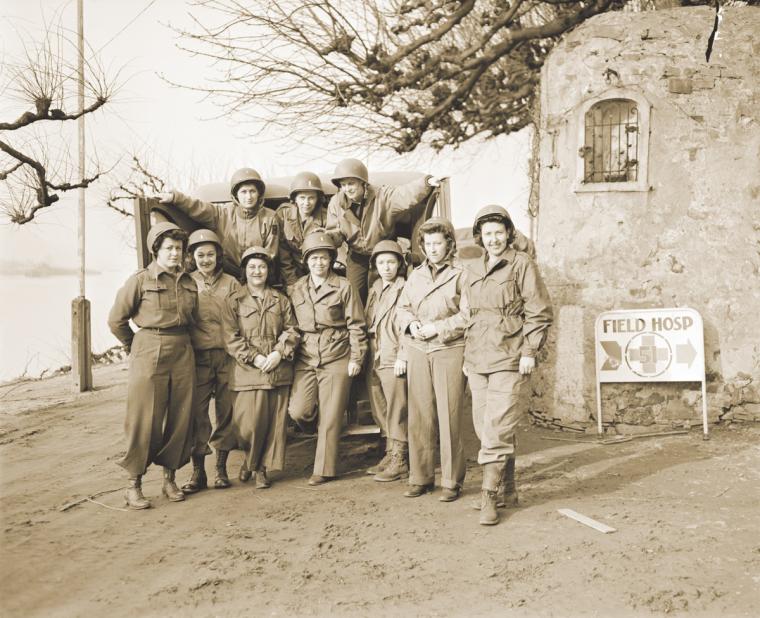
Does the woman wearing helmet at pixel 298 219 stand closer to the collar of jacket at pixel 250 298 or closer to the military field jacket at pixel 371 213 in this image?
the military field jacket at pixel 371 213

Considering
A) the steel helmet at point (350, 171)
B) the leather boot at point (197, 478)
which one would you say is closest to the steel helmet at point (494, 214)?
the steel helmet at point (350, 171)

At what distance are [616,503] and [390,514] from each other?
1.55 m

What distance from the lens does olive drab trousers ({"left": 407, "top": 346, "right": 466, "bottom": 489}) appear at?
5090mm

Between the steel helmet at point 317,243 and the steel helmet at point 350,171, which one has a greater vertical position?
the steel helmet at point 350,171

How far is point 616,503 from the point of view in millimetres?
4961

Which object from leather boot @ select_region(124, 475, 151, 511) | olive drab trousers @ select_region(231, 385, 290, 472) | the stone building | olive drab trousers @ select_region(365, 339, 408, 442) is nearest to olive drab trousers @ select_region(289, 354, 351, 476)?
olive drab trousers @ select_region(231, 385, 290, 472)

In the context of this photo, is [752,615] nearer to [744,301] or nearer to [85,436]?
[744,301]

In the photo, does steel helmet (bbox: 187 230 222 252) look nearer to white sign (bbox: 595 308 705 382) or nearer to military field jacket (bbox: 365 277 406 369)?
military field jacket (bbox: 365 277 406 369)

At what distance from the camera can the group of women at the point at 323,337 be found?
15.6ft

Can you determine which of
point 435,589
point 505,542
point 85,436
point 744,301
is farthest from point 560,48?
point 85,436

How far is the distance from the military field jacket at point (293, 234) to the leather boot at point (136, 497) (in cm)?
206

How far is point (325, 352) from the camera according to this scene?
566 centimetres

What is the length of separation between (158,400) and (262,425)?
86cm

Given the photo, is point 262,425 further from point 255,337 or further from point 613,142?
point 613,142
